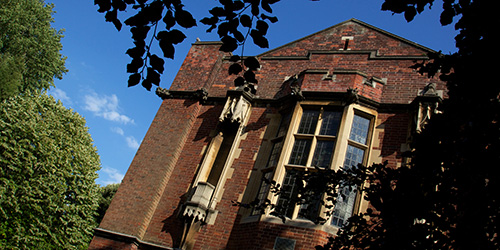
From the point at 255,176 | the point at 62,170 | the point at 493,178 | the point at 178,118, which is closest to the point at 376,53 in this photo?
the point at 255,176

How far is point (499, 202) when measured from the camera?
12.1 ft

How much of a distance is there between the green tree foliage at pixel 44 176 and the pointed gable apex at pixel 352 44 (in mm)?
11486

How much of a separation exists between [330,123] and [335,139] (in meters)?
0.65

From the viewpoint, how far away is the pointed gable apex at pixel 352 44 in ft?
38.2

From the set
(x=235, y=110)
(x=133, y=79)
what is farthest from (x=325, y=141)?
(x=133, y=79)

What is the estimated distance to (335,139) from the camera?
947 centimetres

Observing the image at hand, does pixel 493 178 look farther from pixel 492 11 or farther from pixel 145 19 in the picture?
pixel 145 19

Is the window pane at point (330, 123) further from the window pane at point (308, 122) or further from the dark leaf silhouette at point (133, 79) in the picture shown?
the dark leaf silhouette at point (133, 79)

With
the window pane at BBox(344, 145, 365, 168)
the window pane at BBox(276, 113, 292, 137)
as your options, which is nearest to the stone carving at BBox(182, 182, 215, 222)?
the window pane at BBox(276, 113, 292, 137)

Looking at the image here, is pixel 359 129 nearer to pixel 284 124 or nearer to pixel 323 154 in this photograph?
pixel 323 154

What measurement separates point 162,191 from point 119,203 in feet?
3.84

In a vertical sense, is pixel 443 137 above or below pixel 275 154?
below

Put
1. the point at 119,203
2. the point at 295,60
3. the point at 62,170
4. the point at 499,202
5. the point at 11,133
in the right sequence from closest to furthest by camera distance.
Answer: the point at 499,202 → the point at 119,203 → the point at 295,60 → the point at 11,133 → the point at 62,170


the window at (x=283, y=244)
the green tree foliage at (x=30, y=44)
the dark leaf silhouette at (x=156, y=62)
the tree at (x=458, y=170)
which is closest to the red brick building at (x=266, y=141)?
the window at (x=283, y=244)
